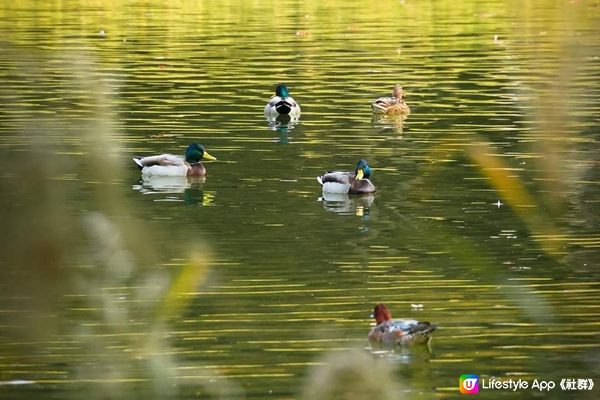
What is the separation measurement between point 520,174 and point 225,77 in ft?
42.8

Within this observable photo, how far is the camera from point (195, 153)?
19344 mm

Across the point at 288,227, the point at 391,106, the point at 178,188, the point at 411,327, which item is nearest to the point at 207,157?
the point at 178,188

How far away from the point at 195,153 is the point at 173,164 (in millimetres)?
351

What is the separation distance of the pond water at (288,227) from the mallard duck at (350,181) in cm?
19

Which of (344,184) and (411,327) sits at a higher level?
(411,327)

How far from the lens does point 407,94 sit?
28031 mm

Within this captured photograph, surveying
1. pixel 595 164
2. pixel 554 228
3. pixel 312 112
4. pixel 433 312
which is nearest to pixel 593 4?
pixel 312 112

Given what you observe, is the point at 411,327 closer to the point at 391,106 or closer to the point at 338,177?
the point at 338,177

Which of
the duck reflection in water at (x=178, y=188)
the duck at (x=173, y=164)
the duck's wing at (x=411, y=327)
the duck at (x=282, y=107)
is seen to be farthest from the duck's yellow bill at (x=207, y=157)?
the duck's wing at (x=411, y=327)

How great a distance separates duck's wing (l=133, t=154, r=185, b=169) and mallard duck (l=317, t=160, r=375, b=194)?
8.23ft

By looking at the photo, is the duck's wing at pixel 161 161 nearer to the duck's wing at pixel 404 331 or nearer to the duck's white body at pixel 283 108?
the duck's white body at pixel 283 108

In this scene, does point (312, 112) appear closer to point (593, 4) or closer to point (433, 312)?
point (433, 312)

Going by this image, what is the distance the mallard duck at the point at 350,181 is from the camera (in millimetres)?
17281

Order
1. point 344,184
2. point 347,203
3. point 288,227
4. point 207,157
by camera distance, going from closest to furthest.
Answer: point 288,227
point 347,203
point 344,184
point 207,157
